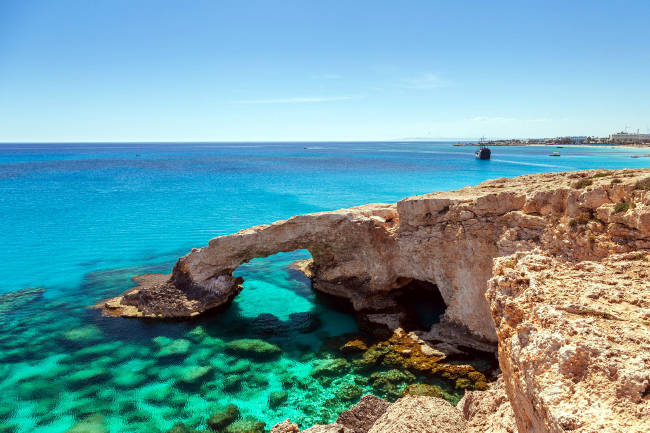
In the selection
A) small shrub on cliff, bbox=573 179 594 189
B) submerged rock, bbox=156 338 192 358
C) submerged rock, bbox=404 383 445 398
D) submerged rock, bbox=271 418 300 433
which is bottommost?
submerged rock, bbox=156 338 192 358

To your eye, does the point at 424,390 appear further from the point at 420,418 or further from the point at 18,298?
the point at 18,298

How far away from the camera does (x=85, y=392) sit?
1288cm

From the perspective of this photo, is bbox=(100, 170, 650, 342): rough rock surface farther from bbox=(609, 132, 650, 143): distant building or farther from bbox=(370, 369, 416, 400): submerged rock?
bbox=(609, 132, 650, 143): distant building

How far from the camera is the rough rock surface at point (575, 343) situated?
436cm

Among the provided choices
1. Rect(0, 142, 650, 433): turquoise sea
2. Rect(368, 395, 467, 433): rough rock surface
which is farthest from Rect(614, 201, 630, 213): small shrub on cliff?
Rect(0, 142, 650, 433): turquoise sea

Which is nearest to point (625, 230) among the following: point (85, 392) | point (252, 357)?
point (252, 357)

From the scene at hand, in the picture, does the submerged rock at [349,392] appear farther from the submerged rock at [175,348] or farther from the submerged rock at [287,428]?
the submerged rock at [175,348]

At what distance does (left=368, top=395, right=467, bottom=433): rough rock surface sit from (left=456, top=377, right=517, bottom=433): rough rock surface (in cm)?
36

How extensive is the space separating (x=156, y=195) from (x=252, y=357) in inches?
1753

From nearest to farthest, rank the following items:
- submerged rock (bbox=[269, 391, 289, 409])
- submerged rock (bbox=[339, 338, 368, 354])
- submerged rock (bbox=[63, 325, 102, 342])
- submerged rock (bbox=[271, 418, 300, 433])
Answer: submerged rock (bbox=[271, 418, 300, 433])
submerged rock (bbox=[269, 391, 289, 409])
submerged rock (bbox=[339, 338, 368, 354])
submerged rock (bbox=[63, 325, 102, 342])

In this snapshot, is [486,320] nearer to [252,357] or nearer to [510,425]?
[510,425]

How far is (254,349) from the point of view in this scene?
612 inches

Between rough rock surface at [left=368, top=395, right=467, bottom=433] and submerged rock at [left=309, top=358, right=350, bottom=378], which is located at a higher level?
rough rock surface at [left=368, top=395, right=467, bottom=433]

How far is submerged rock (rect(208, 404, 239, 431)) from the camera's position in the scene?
449 inches
